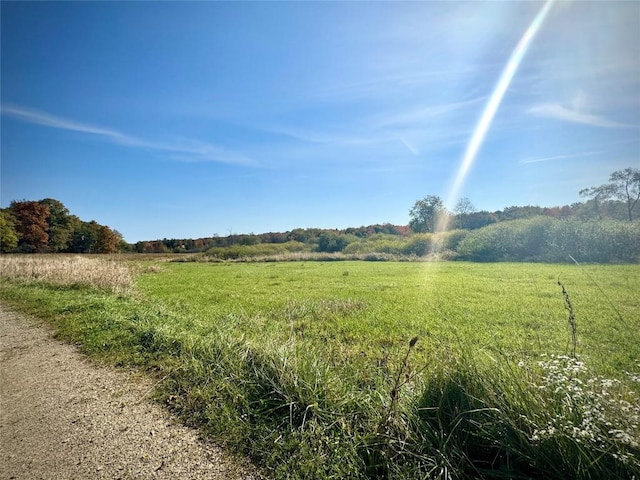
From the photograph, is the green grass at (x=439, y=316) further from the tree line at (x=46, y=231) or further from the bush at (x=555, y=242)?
the tree line at (x=46, y=231)

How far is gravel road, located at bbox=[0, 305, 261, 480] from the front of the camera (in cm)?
260

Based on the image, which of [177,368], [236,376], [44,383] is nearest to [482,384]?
[236,376]

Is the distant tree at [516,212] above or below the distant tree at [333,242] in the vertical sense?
above

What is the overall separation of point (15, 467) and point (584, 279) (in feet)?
66.6

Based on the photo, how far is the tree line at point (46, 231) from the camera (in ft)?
147

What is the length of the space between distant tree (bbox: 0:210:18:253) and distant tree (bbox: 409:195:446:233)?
67.7 meters

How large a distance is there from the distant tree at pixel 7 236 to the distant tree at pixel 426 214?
222 feet

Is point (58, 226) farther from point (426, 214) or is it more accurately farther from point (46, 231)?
point (426, 214)

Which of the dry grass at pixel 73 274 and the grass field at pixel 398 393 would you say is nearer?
the grass field at pixel 398 393

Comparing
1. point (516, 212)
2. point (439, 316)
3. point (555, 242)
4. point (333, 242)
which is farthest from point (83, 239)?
point (516, 212)

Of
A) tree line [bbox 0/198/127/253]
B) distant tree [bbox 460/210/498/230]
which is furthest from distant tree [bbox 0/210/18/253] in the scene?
distant tree [bbox 460/210/498/230]

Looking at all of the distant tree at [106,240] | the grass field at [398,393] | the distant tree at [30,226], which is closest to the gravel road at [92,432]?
the grass field at [398,393]

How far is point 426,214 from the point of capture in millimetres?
62625

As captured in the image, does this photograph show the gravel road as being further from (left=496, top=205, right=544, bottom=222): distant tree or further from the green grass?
(left=496, top=205, right=544, bottom=222): distant tree
